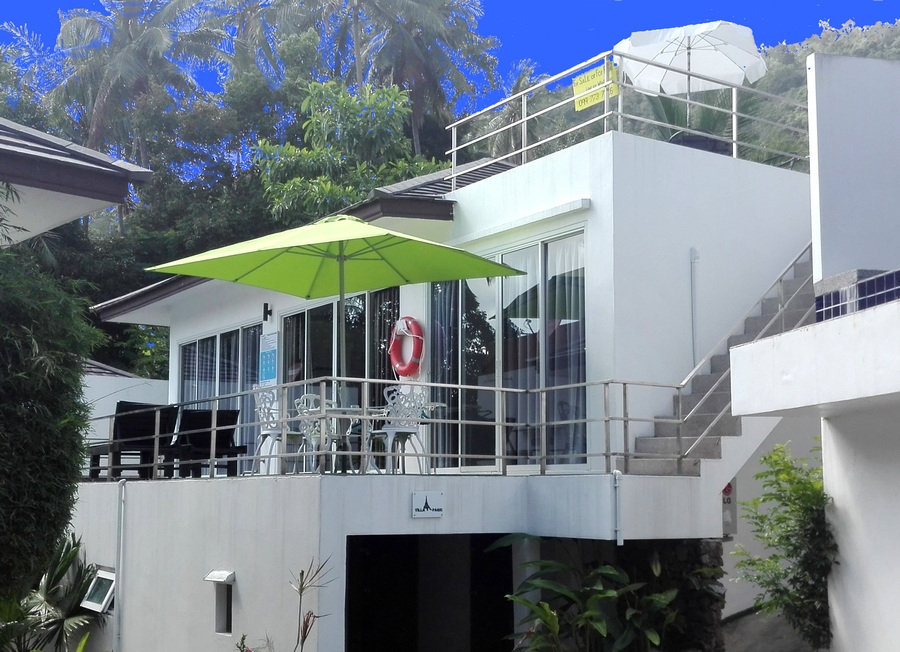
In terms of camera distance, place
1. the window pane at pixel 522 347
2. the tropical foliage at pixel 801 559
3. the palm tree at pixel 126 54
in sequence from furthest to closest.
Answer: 1. the palm tree at pixel 126 54
2. the window pane at pixel 522 347
3. the tropical foliage at pixel 801 559

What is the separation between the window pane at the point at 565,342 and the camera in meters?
10.4

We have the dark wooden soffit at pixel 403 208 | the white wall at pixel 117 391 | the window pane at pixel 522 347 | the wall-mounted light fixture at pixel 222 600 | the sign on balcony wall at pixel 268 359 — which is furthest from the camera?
the white wall at pixel 117 391

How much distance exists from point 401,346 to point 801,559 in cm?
570

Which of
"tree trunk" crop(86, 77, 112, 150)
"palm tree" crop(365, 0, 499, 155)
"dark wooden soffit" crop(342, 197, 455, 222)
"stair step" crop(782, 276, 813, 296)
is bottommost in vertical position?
"stair step" crop(782, 276, 813, 296)

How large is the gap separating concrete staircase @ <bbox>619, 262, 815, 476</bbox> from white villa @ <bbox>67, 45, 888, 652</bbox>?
1.1 inches

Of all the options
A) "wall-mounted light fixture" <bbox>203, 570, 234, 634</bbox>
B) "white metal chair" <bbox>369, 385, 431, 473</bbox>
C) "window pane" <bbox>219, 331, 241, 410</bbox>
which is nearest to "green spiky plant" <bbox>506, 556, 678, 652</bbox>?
"white metal chair" <bbox>369, 385, 431, 473</bbox>

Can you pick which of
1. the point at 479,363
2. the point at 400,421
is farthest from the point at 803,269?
the point at 400,421

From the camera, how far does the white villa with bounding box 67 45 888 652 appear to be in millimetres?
7871

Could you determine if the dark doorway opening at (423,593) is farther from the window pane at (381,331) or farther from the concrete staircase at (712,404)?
the window pane at (381,331)

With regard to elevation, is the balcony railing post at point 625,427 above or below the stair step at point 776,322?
below

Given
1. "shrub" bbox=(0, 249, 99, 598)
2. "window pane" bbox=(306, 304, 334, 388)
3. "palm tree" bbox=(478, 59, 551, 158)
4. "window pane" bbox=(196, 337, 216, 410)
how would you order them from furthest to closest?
"palm tree" bbox=(478, 59, 551, 158), "window pane" bbox=(196, 337, 216, 410), "window pane" bbox=(306, 304, 334, 388), "shrub" bbox=(0, 249, 99, 598)

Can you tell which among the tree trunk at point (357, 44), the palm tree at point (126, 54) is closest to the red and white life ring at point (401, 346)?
the tree trunk at point (357, 44)

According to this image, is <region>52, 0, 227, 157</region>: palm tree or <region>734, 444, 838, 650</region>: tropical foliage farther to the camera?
<region>52, 0, 227, 157</region>: palm tree

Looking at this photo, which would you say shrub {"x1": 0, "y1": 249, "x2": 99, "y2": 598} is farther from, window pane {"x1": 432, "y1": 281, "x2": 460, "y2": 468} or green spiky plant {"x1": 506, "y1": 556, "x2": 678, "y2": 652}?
window pane {"x1": 432, "y1": 281, "x2": 460, "y2": 468}
